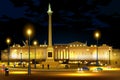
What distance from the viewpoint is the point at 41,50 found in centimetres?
18500

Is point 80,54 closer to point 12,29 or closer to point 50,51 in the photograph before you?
point 12,29

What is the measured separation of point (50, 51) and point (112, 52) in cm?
8836

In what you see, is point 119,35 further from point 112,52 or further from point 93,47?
point 93,47

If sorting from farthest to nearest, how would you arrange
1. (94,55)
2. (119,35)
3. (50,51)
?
(94,55) → (119,35) → (50,51)

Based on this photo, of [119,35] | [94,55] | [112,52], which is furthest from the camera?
[94,55]

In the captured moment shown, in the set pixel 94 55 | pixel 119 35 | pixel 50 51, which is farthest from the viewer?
pixel 94 55

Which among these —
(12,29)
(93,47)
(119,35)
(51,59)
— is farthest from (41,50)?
(51,59)

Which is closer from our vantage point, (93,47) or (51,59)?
(51,59)

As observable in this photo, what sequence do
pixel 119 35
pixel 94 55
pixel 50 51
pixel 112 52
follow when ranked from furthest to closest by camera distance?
pixel 94 55
pixel 112 52
pixel 119 35
pixel 50 51

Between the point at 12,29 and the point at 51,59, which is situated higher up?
the point at 12,29

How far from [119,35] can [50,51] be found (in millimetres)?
54149

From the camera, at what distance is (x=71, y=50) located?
598ft

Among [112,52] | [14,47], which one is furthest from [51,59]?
[14,47]

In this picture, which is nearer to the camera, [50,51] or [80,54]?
[50,51]
